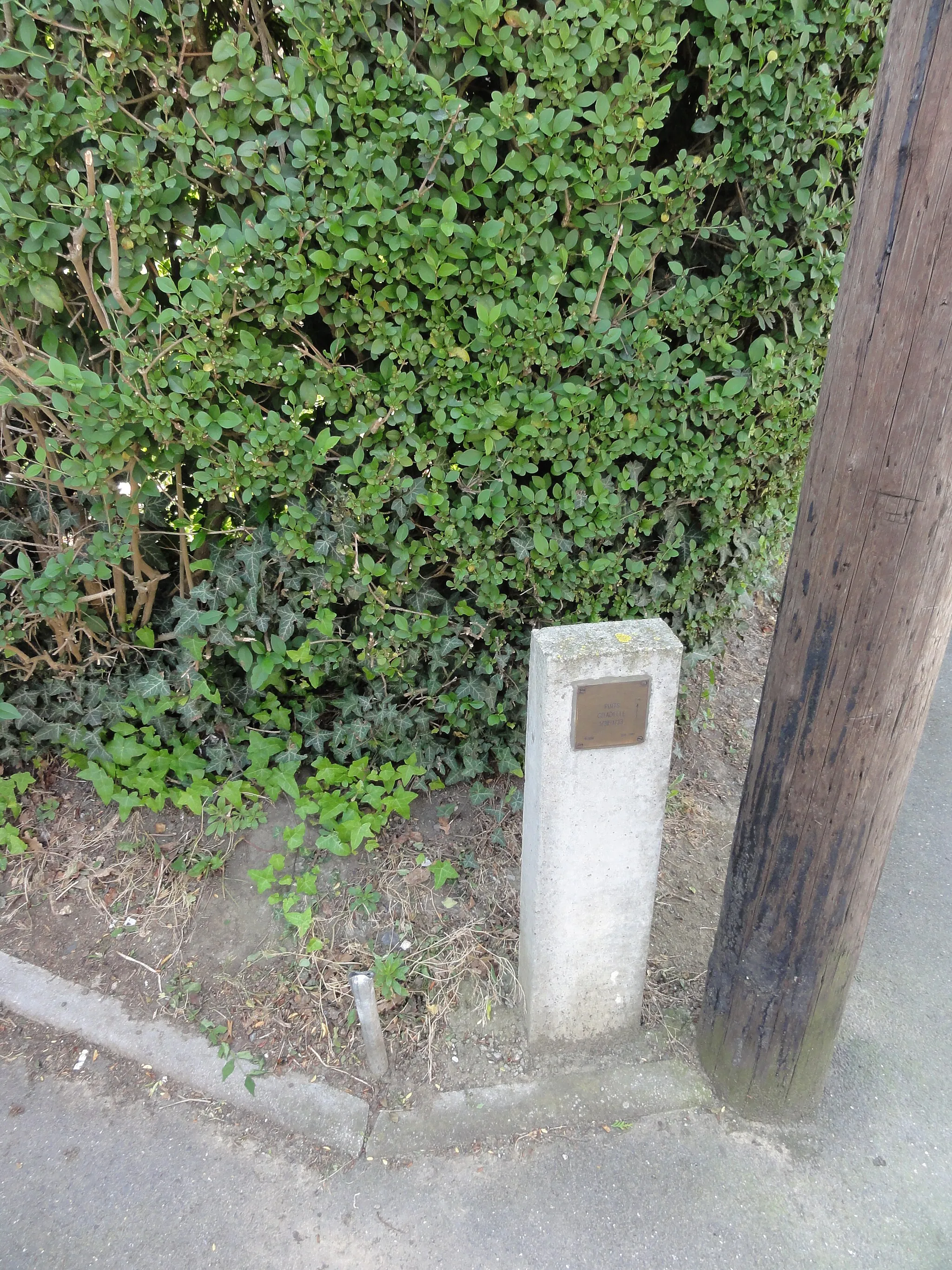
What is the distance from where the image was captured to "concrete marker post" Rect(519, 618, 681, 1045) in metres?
1.96

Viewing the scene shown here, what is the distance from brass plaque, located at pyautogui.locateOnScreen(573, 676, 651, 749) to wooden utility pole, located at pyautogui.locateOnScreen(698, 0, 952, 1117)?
0.32 metres

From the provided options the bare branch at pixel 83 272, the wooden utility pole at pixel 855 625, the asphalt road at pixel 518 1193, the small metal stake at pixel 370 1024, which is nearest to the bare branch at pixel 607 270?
the wooden utility pole at pixel 855 625

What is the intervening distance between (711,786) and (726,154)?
8.38 feet

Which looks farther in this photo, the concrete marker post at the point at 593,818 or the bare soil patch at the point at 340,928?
the bare soil patch at the point at 340,928

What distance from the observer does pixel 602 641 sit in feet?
6.44

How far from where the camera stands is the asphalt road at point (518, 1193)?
2051 millimetres

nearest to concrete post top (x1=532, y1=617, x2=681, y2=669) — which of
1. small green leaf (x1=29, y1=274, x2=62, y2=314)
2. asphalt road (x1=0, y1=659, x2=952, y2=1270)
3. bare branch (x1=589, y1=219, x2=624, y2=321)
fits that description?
bare branch (x1=589, y1=219, x2=624, y2=321)

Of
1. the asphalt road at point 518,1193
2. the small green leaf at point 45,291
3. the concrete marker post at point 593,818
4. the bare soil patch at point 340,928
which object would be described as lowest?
the asphalt road at point 518,1193

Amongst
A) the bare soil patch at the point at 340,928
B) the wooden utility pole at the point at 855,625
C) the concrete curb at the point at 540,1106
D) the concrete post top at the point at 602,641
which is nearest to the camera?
the wooden utility pole at the point at 855,625

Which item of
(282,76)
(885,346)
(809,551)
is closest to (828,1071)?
(809,551)

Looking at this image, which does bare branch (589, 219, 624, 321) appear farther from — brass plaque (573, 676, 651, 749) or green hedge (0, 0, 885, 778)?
brass plaque (573, 676, 651, 749)

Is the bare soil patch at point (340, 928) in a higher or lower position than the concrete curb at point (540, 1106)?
higher

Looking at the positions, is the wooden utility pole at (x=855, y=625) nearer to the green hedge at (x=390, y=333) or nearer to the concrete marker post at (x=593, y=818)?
the concrete marker post at (x=593, y=818)

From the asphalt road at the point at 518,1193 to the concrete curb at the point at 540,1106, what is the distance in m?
0.05
